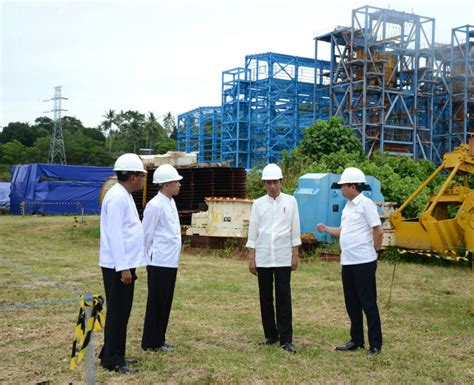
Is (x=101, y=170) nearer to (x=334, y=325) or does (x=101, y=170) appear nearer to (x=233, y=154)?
(x=233, y=154)

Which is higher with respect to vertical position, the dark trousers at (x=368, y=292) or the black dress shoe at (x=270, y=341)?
the dark trousers at (x=368, y=292)

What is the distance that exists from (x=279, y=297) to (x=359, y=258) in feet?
2.70

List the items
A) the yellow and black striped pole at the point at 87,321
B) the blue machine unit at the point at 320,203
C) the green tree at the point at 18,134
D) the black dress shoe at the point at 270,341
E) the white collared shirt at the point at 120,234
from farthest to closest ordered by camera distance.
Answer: the green tree at the point at 18,134 → the blue machine unit at the point at 320,203 → the black dress shoe at the point at 270,341 → the white collared shirt at the point at 120,234 → the yellow and black striped pole at the point at 87,321

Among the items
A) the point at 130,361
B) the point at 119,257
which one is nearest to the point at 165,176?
the point at 119,257

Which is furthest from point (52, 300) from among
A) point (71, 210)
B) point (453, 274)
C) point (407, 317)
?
point (71, 210)

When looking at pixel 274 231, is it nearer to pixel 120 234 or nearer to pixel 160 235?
pixel 160 235

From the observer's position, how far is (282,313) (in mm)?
5410

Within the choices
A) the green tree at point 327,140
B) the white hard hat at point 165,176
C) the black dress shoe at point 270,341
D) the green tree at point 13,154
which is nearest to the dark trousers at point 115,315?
the white hard hat at point 165,176

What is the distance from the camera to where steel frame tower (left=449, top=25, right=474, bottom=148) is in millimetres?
36969

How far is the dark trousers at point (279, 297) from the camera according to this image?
541cm

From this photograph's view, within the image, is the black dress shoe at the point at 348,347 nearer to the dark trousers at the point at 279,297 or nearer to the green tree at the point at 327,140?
the dark trousers at the point at 279,297

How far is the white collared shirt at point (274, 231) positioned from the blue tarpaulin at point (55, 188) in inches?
956

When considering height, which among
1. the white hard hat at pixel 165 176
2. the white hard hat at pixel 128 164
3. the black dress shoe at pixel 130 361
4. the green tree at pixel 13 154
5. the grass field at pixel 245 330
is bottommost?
the grass field at pixel 245 330

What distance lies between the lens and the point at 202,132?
1684 inches
